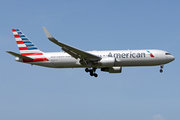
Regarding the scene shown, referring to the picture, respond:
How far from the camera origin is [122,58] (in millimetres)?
39062

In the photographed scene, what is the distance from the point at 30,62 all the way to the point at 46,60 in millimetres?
2377

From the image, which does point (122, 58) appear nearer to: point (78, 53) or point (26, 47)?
point (78, 53)

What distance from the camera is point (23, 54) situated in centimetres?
4284

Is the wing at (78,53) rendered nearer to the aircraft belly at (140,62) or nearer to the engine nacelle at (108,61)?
the engine nacelle at (108,61)

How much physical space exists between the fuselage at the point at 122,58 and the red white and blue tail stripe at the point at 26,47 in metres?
1.26

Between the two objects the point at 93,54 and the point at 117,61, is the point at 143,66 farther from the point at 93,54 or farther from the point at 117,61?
the point at 93,54

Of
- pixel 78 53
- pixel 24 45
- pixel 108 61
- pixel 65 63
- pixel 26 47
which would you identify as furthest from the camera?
pixel 24 45

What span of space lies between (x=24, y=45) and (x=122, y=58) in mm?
15505

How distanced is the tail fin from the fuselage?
2.20 m

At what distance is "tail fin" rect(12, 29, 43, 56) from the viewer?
140 ft

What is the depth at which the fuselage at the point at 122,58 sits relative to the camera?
39.0 meters

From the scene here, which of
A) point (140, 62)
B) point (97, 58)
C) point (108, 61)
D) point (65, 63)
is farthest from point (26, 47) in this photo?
point (140, 62)

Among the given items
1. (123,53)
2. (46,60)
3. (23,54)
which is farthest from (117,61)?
(23,54)

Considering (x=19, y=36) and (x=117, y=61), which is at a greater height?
(x=19, y=36)
